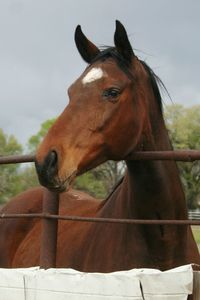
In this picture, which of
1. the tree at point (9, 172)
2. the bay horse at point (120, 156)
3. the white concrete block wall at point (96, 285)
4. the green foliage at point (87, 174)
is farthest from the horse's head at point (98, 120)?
the tree at point (9, 172)

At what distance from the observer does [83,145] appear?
2.89 meters

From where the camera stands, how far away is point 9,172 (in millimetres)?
54531

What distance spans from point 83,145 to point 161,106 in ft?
2.84

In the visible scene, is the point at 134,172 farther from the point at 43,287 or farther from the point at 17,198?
the point at 17,198

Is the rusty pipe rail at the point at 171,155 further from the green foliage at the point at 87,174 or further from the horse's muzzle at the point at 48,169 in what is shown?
the green foliage at the point at 87,174

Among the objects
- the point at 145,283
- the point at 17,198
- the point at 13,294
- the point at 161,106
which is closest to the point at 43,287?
the point at 13,294

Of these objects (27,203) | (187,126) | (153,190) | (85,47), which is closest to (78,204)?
(27,203)

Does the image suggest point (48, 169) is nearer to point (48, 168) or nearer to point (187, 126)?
point (48, 168)

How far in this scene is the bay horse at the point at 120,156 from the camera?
2838 millimetres

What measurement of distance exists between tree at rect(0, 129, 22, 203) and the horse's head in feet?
150

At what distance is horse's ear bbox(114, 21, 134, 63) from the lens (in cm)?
320

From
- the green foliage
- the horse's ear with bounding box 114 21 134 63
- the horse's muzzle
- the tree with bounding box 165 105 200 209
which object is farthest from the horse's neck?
the green foliage

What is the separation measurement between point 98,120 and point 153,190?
24.6 inches

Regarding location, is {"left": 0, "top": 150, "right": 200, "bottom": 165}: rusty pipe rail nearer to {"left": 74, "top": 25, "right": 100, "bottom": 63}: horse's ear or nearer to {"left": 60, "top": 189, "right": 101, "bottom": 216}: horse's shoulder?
{"left": 74, "top": 25, "right": 100, "bottom": 63}: horse's ear
